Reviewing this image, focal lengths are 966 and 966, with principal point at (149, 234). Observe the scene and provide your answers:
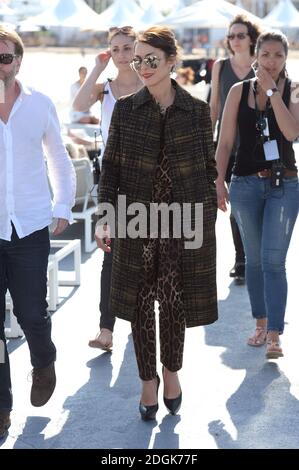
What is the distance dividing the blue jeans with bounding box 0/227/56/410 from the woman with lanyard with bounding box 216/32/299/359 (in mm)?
1524

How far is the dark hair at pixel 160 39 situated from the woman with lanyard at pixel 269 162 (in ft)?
3.29

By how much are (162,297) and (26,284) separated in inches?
25.4

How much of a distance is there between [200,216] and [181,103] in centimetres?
52

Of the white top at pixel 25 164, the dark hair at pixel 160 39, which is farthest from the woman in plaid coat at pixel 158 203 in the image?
the white top at pixel 25 164

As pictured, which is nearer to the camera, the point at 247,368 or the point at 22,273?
the point at 22,273

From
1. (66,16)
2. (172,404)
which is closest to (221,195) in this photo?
(172,404)

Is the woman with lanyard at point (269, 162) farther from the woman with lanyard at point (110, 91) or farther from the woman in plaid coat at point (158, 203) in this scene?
the woman in plaid coat at point (158, 203)

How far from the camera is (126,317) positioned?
4516mm

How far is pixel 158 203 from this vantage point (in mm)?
4406

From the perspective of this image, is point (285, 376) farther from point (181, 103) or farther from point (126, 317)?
point (181, 103)

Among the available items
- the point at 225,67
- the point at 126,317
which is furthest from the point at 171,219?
the point at 225,67

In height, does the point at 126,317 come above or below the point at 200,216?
below

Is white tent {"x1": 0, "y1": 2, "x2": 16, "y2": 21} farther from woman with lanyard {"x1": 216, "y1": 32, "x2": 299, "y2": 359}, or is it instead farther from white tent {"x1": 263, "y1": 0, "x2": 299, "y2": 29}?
woman with lanyard {"x1": 216, "y1": 32, "x2": 299, "y2": 359}

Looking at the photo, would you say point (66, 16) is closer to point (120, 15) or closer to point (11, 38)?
point (120, 15)
